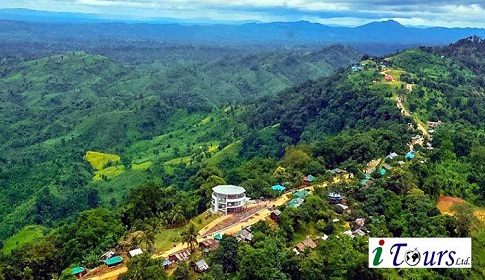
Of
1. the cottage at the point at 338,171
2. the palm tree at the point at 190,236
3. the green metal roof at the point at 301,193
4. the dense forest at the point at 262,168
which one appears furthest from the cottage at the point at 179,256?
the cottage at the point at 338,171

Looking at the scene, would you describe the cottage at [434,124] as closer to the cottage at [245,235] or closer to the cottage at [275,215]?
the cottage at [275,215]

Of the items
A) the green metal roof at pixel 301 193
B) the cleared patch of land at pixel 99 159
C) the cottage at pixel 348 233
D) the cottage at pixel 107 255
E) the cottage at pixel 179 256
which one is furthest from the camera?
the cleared patch of land at pixel 99 159

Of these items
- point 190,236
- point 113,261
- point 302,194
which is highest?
point 190,236

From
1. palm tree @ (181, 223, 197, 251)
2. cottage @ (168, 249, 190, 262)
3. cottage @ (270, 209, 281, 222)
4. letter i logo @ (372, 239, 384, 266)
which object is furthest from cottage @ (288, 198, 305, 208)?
letter i logo @ (372, 239, 384, 266)

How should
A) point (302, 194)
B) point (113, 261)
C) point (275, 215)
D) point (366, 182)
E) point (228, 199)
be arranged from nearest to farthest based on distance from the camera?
point (113, 261)
point (275, 215)
point (228, 199)
point (302, 194)
point (366, 182)

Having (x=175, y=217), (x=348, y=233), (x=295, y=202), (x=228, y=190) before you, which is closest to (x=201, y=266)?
(x=175, y=217)

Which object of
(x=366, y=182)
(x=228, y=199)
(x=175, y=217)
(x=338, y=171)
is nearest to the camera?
(x=175, y=217)

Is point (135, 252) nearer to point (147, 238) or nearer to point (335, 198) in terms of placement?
point (147, 238)
